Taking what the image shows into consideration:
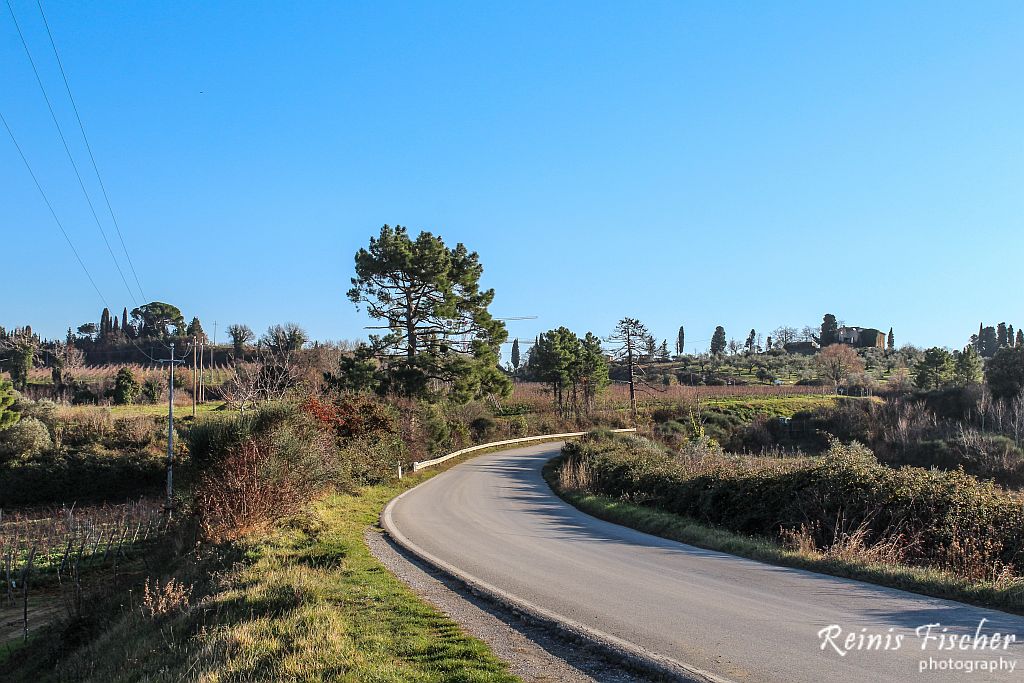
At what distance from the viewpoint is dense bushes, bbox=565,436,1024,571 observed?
12.7 metres

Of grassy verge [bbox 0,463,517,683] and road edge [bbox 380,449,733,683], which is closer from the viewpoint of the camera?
road edge [bbox 380,449,733,683]

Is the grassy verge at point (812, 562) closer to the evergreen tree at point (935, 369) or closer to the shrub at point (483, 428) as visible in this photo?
the shrub at point (483, 428)

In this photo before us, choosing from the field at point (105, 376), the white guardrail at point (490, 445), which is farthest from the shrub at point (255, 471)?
the field at point (105, 376)

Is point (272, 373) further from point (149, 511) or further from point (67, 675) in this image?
point (67, 675)

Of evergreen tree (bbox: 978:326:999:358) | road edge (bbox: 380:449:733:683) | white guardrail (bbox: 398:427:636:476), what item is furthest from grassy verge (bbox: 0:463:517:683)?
evergreen tree (bbox: 978:326:999:358)

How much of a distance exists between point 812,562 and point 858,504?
3396 mm

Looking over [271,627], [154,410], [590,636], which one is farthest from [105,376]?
[590,636]

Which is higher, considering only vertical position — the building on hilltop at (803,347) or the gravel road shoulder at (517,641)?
the building on hilltop at (803,347)

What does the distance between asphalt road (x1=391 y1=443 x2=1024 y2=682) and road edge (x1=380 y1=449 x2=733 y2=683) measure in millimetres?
139

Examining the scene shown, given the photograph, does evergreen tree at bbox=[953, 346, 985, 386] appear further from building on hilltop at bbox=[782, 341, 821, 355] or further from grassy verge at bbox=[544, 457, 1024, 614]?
building on hilltop at bbox=[782, 341, 821, 355]

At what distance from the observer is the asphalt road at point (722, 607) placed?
678 centimetres

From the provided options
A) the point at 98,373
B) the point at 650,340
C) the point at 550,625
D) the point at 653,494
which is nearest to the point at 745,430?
the point at 650,340

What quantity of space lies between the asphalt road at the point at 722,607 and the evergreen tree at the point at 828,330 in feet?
506

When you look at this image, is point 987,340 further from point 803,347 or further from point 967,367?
point 967,367
